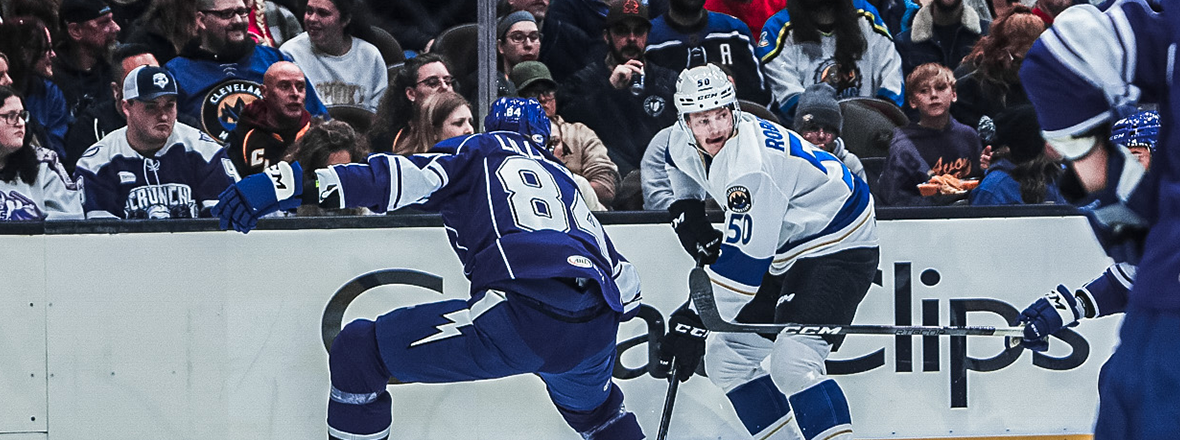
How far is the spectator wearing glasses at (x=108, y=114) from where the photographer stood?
13.0 ft

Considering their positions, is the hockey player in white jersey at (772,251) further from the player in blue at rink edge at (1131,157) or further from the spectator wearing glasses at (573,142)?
the player in blue at rink edge at (1131,157)

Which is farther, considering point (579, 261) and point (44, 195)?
point (44, 195)

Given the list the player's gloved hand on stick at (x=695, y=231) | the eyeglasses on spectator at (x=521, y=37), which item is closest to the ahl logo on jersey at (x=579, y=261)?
the player's gloved hand on stick at (x=695, y=231)

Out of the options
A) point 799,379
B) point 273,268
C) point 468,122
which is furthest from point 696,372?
point 273,268

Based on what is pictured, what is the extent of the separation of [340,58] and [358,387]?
3.99 feet

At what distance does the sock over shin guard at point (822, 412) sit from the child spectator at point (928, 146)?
0.84 meters

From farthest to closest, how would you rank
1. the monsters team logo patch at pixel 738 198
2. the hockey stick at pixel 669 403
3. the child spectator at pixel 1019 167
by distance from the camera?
the child spectator at pixel 1019 167 < the hockey stick at pixel 669 403 < the monsters team logo patch at pixel 738 198

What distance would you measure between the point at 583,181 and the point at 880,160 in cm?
98

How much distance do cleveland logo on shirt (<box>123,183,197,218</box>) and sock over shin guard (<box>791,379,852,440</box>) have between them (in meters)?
1.91

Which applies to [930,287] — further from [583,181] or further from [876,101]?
[583,181]

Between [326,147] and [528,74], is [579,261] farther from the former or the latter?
[326,147]

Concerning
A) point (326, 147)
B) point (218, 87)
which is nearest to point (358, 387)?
point (326, 147)

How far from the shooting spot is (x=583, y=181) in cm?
414

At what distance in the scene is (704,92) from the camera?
3.63 metres
